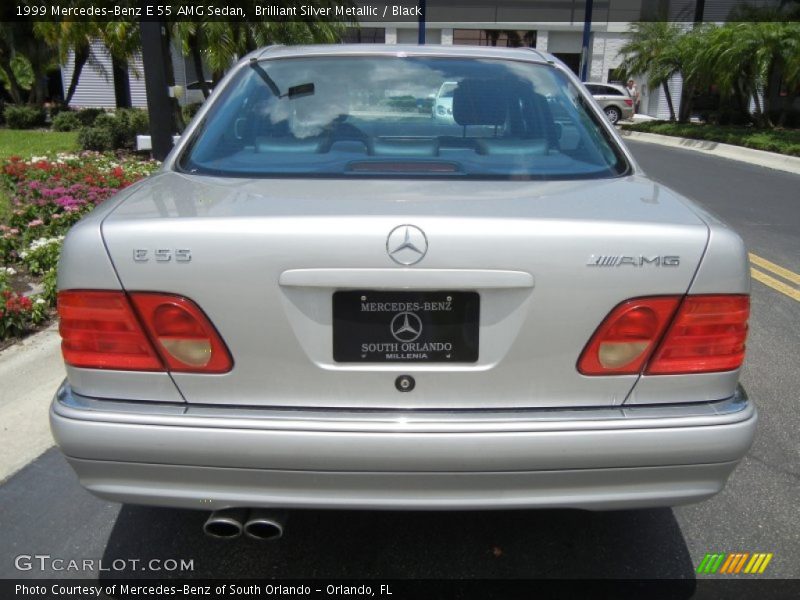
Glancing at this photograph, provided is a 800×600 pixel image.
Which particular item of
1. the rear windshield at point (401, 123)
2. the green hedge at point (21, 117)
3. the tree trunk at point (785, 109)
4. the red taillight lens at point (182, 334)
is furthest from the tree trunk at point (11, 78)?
the tree trunk at point (785, 109)

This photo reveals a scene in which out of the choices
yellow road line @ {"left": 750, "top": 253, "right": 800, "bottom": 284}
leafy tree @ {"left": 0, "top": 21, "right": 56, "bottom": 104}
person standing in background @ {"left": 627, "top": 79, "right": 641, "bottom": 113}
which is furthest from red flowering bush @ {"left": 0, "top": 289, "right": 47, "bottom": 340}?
person standing in background @ {"left": 627, "top": 79, "right": 641, "bottom": 113}

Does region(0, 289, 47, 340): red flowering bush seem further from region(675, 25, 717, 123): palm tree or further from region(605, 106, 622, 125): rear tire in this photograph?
region(605, 106, 622, 125): rear tire

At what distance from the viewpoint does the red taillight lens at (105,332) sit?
6.38 ft

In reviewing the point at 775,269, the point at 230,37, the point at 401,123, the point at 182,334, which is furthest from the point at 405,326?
the point at 230,37

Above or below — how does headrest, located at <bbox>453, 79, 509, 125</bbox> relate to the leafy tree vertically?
above

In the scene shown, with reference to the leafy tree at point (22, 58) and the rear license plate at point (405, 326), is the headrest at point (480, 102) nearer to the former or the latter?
the rear license plate at point (405, 326)

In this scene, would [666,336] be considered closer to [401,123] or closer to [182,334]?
[182,334]

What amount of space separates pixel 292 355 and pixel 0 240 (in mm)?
4770

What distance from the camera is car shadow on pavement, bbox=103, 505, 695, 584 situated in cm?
254

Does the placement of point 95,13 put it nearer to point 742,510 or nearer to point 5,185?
point 5,185

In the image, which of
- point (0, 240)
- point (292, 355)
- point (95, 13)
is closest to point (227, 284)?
point (292, 355)

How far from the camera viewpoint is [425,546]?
266cm

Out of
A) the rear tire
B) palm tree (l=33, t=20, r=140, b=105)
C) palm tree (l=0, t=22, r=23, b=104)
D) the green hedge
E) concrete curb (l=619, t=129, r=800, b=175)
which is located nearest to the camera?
palm tree (l=33, t=20, r=140, b=105)

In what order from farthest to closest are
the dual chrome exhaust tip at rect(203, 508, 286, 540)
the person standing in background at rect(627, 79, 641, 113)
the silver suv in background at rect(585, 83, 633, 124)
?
the person standing in background at rect(627, 79, 641, 113) → the silver suv in background at rect(585, 83, 633, 124) → the dual chrome exhaust tip at rect(203, 508, 286, 540)
